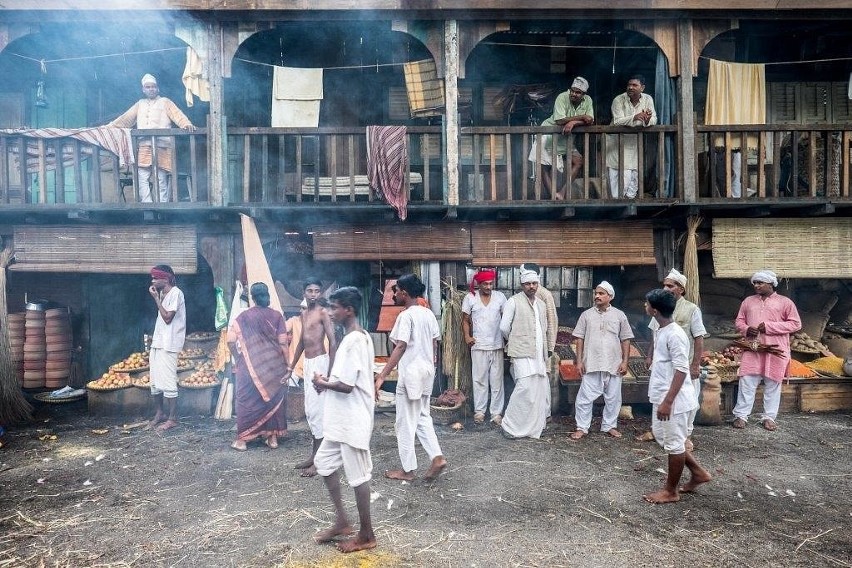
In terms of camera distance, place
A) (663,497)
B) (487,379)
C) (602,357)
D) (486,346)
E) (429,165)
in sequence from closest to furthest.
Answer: (663,497) → (602,357) → (486,346) → (487,379) → (429,165)

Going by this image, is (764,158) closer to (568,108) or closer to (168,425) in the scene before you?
(568,108)

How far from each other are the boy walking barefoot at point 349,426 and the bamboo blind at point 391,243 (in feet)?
14.6

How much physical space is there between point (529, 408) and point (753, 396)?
10.2ft

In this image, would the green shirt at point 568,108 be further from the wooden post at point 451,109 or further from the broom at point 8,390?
the broom at point 8,390

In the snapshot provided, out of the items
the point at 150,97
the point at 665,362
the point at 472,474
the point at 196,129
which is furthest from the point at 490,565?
the point at 150,97

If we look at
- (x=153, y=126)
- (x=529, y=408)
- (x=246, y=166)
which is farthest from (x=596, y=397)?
(x=153, y=126)

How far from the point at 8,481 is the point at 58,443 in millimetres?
1303

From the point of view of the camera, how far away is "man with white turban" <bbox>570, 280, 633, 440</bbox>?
6.78 meters

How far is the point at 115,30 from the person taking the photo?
8.87 meters

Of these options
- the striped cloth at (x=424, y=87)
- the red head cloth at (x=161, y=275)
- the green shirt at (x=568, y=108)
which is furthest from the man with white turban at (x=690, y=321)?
the red head cloth at (x=161, y=275)

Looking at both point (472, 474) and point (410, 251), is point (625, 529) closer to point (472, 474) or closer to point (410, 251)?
point (472, 474)

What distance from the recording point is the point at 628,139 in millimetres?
8438

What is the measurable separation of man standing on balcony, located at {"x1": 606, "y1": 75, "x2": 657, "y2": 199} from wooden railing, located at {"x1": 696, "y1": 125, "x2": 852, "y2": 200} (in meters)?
0.87

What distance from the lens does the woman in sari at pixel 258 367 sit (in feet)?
20.7
